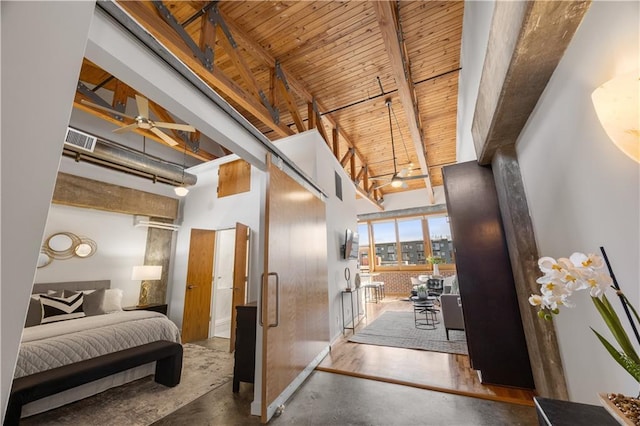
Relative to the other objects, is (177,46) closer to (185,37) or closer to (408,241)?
(185,37)

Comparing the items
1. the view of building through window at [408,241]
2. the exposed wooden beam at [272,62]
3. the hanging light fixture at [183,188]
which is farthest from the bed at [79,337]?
the view of building through window at [408,241]

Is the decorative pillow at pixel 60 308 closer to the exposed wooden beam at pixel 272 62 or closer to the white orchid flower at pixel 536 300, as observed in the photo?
the exposed wooden beam at pixel 272 62

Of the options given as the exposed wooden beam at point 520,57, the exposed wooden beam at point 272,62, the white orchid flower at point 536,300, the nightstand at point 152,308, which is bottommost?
the nightstand at point 152,308

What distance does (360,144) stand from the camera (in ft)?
19.9

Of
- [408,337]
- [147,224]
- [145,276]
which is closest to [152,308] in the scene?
[145,276]

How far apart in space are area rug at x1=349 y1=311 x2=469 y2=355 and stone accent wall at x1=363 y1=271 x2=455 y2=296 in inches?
145

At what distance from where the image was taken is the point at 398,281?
340 inches

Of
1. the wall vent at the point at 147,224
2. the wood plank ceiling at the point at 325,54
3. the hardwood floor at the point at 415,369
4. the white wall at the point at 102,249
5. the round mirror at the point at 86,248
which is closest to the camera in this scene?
the hardwood floor at the point at 415,369

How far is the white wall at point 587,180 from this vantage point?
100cm

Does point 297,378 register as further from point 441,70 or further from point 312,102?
point 441,70

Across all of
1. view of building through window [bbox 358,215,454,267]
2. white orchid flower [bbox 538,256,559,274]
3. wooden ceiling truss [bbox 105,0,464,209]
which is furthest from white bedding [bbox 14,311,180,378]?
view of building through window [bbox 358,215,454,267]

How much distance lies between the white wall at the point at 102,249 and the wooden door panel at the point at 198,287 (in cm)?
134

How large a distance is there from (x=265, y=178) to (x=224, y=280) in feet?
14.3

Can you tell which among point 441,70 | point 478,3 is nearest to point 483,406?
point 478,3
